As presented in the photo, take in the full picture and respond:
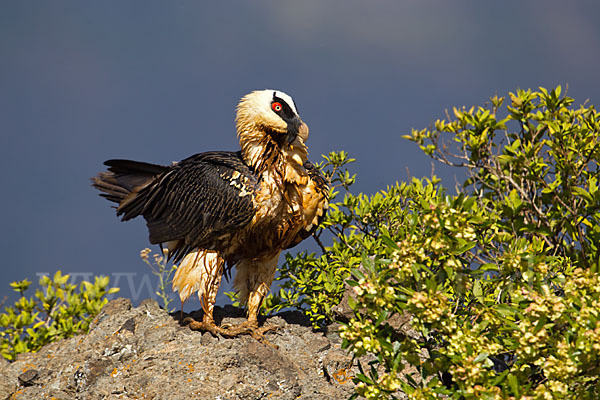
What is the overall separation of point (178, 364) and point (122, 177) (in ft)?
8.68

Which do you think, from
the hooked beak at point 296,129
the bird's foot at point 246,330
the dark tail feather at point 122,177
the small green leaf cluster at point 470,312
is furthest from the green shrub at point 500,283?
the dark tail feather at point 122,177

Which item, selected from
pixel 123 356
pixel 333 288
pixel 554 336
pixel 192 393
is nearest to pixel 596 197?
pixel 554 336

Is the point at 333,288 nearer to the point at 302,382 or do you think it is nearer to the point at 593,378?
the point at 302,382

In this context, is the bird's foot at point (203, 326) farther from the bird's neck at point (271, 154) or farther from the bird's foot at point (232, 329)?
the bird's neck at point (271, 154)

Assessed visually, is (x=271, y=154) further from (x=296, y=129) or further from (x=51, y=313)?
(x=51, y=313)

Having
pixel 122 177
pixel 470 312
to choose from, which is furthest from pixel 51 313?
pixel 470 312

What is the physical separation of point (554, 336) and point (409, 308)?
1053mm

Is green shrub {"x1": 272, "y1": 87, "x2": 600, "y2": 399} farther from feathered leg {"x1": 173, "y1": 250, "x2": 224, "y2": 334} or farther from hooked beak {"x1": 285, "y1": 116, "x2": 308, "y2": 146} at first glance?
feathered leg {"x1": 173, "y1": 250, "x2": 224, "y2": 334}

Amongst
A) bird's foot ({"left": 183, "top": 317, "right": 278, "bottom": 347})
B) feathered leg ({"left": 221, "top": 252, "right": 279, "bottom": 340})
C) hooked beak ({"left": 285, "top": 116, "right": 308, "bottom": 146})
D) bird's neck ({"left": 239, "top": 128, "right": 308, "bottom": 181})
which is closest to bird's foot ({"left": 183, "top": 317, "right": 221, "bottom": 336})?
bird's foot ({"left": 183, "top": 317, "right": 278, "bottom": 347})

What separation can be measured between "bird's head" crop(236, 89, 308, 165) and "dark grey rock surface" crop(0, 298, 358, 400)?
2.02m

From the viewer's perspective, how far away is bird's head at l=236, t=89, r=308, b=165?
631 cm

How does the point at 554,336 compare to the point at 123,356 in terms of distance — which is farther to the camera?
the point at 123,356

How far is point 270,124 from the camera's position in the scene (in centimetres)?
630

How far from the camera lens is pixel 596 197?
4.77m
